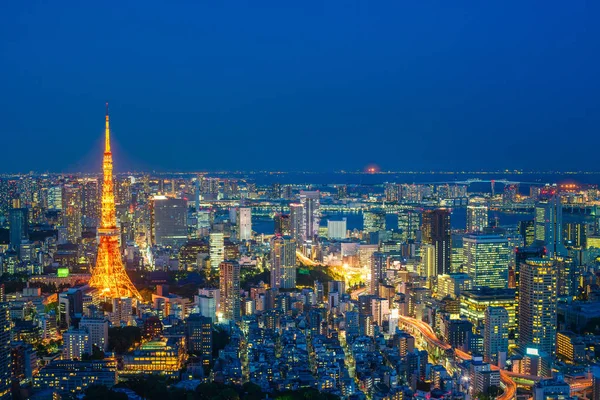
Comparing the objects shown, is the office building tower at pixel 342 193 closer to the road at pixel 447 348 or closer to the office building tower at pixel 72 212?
the office building tower at pixel 72 212

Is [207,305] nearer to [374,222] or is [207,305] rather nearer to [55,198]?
[374,222]

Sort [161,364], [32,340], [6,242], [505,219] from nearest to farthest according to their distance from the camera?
1. [161,364]
2. [32,340]
3. [6,242]
4. [505,219]

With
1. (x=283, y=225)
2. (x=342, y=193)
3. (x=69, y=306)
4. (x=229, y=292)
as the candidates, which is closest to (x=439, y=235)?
(x=283, y=225)

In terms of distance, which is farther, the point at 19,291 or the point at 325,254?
Answer: the point at 325,254

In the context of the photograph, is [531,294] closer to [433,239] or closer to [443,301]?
[443,301]

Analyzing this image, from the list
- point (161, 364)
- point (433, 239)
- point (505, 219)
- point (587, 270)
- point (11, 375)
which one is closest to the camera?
point (11, 375)

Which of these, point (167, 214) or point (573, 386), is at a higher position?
point (167, 214)

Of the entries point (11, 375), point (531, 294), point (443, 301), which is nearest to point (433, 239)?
point (443, 301)

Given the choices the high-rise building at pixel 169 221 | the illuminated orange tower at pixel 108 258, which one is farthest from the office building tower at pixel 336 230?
the illuminated orange tower at pixel 108 258
